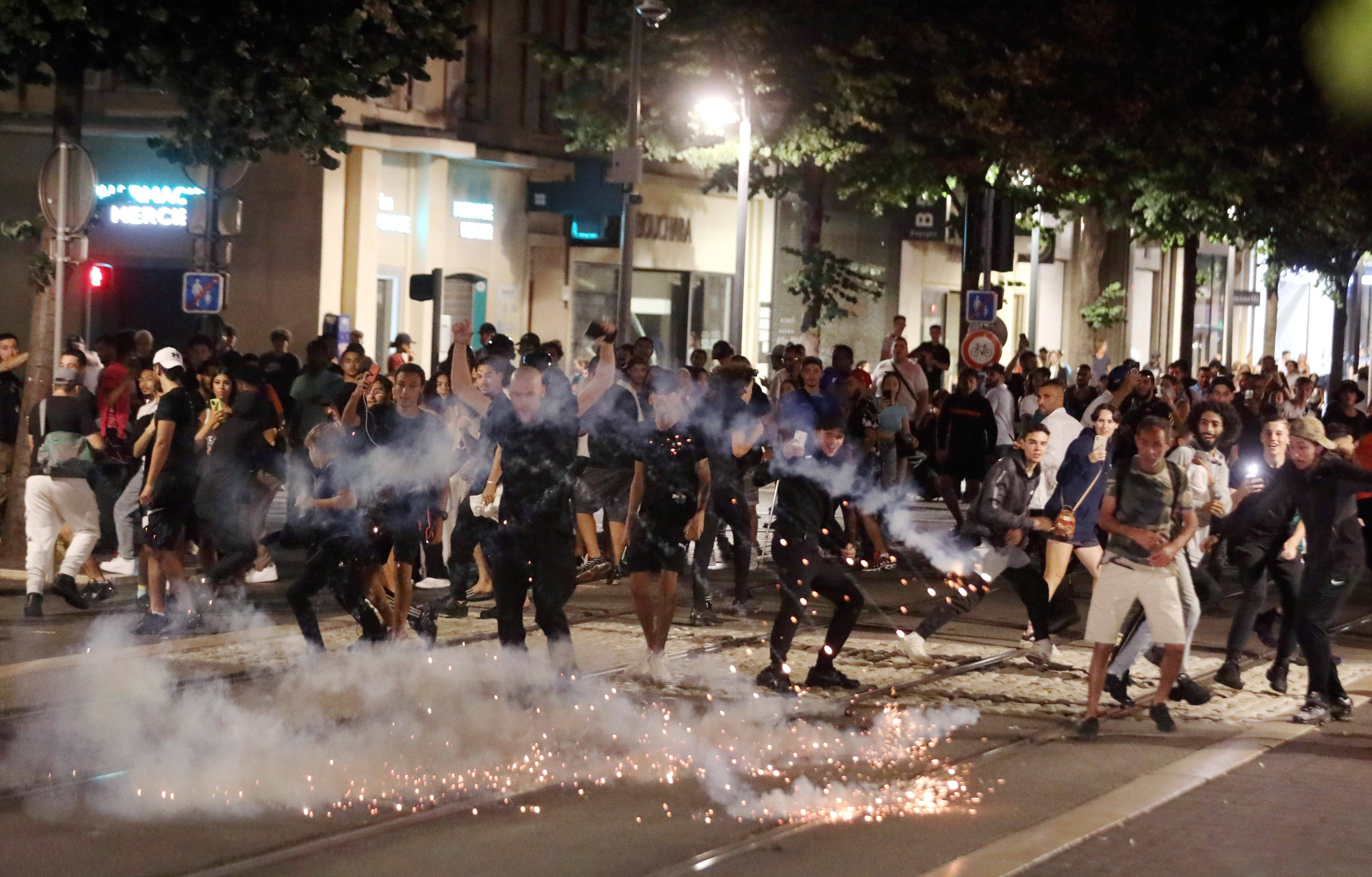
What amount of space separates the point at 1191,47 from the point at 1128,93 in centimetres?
113

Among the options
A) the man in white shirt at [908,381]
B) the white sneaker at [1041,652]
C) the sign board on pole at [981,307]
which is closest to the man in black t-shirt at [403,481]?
the white sneaker at [1041,652]

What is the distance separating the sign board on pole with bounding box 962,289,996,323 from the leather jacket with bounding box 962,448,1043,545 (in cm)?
1282

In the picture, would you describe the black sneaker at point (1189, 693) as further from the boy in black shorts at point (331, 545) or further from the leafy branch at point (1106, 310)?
the leafy branch at point (1106, 310)

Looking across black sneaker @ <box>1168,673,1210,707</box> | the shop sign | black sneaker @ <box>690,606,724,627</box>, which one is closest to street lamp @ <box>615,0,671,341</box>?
the shop sign

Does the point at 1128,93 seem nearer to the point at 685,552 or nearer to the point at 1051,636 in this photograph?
the point at 1051,636

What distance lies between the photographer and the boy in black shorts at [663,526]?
10305 mm

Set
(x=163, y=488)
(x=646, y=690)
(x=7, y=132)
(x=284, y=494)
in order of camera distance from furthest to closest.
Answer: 1. (x=7, y=132)
2. (x=284, y=494)
3. (x=163, y=488)
4. (x=646, y=690)

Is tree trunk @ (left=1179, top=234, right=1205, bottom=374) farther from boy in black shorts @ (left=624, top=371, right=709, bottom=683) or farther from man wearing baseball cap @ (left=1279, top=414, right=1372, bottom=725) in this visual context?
boy in black shorts @ (left=624, top=371, right=709, bottom=683)

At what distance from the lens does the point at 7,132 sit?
88.4 ft

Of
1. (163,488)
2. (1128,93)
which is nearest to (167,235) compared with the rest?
(1128,93)

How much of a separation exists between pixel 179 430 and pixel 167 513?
507 mm

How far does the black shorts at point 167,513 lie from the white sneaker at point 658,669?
342 cm

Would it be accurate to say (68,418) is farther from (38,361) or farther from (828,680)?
(828,680)

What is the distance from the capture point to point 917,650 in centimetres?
1143
